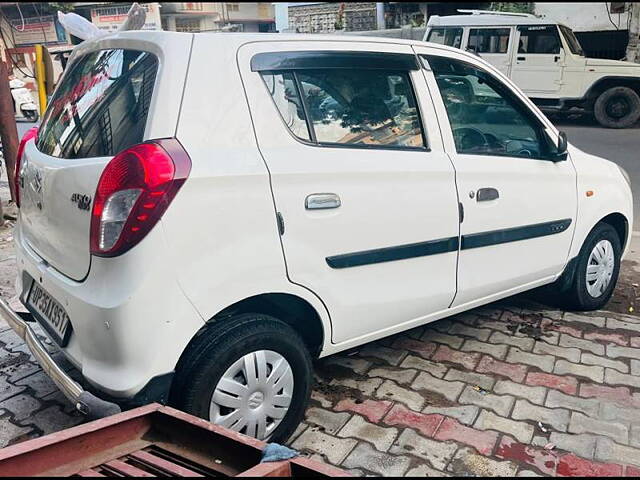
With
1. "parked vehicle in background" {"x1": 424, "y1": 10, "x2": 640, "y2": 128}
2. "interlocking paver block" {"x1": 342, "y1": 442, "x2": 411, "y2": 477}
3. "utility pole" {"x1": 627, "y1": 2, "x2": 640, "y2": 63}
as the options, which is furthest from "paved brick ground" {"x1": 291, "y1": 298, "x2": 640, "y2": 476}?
"utility pole" {"x1": 627, "y1": 2, "x2": 640, "y2": 63}

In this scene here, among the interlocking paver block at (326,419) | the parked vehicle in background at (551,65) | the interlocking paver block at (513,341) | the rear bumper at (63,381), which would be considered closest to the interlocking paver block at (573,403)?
the interlocking paver block at (513,341)

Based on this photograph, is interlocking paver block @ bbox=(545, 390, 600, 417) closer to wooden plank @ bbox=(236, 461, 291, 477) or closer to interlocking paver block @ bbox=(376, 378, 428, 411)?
interlocking paver block @ bbox=(376, 378, 428, 411)

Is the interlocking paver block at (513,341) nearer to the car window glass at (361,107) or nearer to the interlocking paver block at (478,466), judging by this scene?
the interlocking paver block at (478,466)

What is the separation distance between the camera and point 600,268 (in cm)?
412

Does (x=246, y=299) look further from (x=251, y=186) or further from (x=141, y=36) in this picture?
(x=141, y=36)

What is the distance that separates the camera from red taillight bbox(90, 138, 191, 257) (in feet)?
7.07

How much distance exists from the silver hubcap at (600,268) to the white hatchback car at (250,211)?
1.00m

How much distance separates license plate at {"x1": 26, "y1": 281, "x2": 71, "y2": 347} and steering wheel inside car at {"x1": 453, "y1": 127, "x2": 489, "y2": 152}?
2.06m

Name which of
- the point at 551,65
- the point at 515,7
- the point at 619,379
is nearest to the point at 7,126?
the point at 619,379

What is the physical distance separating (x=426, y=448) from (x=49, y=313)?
175 centimetres

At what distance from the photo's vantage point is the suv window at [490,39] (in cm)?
1327

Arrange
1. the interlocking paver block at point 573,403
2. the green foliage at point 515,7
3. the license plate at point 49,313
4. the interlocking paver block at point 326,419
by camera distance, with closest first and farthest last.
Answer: the license plate at point 49,313, the interlocking paver block at point 326,419, the interlocking paver block at point 573,403, the green foliage at point 515,7

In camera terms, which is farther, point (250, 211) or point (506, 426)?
point (506, 426)

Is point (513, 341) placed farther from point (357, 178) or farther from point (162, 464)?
point (162, 464)
